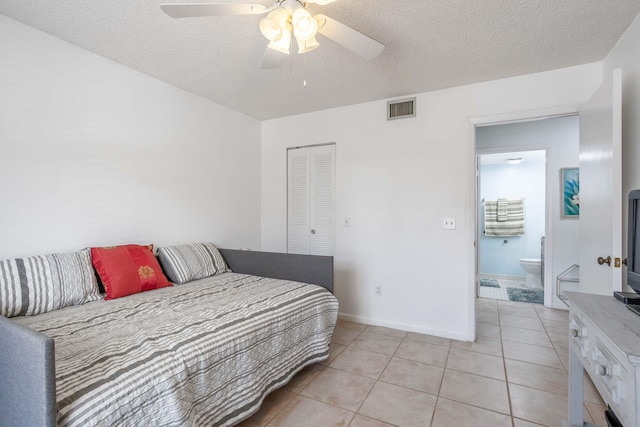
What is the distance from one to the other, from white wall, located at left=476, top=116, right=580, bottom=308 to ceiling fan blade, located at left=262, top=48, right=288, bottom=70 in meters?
3.57

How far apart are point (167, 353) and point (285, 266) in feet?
4.93

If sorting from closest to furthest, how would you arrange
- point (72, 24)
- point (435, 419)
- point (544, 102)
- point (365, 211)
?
1. point (435, 419)
2. point (72, 24)
3. point (544, 102)
4. point (365, 211)

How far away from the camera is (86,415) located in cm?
98

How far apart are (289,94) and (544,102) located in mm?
2312

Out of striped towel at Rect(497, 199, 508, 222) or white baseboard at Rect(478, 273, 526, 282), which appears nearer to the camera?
white baseboard at Rect(478, 273, 526, 282)

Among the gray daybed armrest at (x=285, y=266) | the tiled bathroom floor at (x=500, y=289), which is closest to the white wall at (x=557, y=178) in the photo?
the tiled bathroom floor at (x=500, y=289)

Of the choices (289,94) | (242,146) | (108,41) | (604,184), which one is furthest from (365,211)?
(108,41)

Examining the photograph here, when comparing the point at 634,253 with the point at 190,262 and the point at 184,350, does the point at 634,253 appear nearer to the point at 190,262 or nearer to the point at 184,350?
the point at 184,350

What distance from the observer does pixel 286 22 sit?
5.08 ft

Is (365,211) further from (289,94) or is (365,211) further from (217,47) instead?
(217,47)

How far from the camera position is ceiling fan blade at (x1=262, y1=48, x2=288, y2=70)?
183 cm

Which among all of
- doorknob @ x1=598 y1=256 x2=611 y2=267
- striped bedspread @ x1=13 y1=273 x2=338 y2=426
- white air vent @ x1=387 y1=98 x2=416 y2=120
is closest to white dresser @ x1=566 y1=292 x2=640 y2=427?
doorknob @ x1=598 y1=256 x2=611 y2=267

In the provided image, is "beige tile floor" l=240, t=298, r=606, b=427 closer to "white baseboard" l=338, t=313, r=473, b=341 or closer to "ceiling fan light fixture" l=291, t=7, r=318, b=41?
"white baseboard" l=338, t=313, r=473, b=341

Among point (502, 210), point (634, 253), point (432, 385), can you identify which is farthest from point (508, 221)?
point (634, 253)
